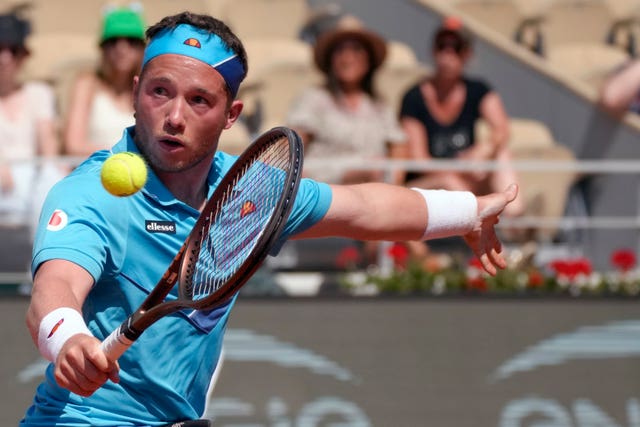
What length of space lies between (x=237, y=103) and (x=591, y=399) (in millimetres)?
4370

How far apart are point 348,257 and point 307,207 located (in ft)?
12.0

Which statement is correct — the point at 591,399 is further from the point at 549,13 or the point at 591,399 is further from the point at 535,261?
the point at 549,13

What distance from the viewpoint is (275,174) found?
2.94 meters

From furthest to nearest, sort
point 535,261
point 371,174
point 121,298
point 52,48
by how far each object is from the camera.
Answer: point 52,48 → point 535,261 → point 371,174 → point 121,298

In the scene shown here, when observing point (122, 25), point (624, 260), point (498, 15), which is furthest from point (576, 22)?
point (122, 25)

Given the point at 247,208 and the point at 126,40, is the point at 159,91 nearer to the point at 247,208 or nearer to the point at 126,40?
the point at 247,208

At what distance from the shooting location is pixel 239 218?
3031 millimetres

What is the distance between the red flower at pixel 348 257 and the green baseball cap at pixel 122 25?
1664 mm

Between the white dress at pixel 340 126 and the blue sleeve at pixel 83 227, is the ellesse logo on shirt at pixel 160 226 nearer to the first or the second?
the blue sleeve at pixel 83 227

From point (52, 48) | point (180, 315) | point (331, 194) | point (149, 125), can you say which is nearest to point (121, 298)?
point (180, 315)

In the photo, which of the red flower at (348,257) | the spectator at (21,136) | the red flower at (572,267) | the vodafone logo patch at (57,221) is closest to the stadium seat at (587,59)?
the red flower at (572,267)

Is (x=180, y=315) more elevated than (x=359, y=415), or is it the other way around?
(x=180, y=315)

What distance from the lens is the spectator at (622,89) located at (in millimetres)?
8211

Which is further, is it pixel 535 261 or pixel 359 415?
pixel 535 261
